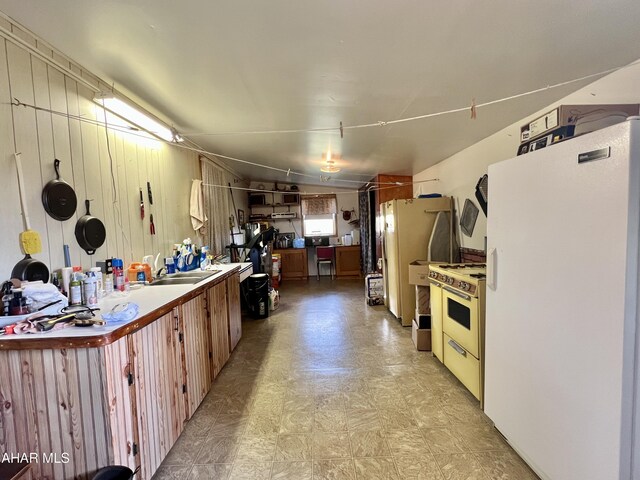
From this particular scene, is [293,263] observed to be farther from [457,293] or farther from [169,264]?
[457,293]

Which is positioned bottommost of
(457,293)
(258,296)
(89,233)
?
(258,296)

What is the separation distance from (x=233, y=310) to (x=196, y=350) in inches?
41.6

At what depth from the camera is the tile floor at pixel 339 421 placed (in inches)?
63.6

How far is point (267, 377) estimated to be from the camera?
102 inches

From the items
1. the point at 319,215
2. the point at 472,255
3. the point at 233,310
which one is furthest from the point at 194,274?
the point at 319,215

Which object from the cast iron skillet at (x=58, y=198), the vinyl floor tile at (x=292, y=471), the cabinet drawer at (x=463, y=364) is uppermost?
the cast iron skillet at (x=58, y=198)

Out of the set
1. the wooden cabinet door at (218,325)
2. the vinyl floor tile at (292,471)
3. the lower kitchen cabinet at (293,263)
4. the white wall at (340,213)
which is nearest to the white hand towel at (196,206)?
the wooden cabinet door at (218,325)

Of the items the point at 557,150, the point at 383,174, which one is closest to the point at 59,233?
the point at 557,150

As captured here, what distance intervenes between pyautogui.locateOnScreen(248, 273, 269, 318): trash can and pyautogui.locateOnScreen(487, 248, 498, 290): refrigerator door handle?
311 cm

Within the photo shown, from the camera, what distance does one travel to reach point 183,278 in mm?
2670

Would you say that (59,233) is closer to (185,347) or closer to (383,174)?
(185,347)

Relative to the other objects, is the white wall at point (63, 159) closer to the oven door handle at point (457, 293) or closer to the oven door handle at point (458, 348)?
the oven door handle at point (457, 293)

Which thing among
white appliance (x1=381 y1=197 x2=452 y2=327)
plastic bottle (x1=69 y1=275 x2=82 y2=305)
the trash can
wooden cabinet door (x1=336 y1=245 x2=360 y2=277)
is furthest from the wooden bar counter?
wooden cabinet door (x1=336 y1=245 x2=360 y2=277)

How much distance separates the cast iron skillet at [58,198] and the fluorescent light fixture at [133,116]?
0.61 metres
